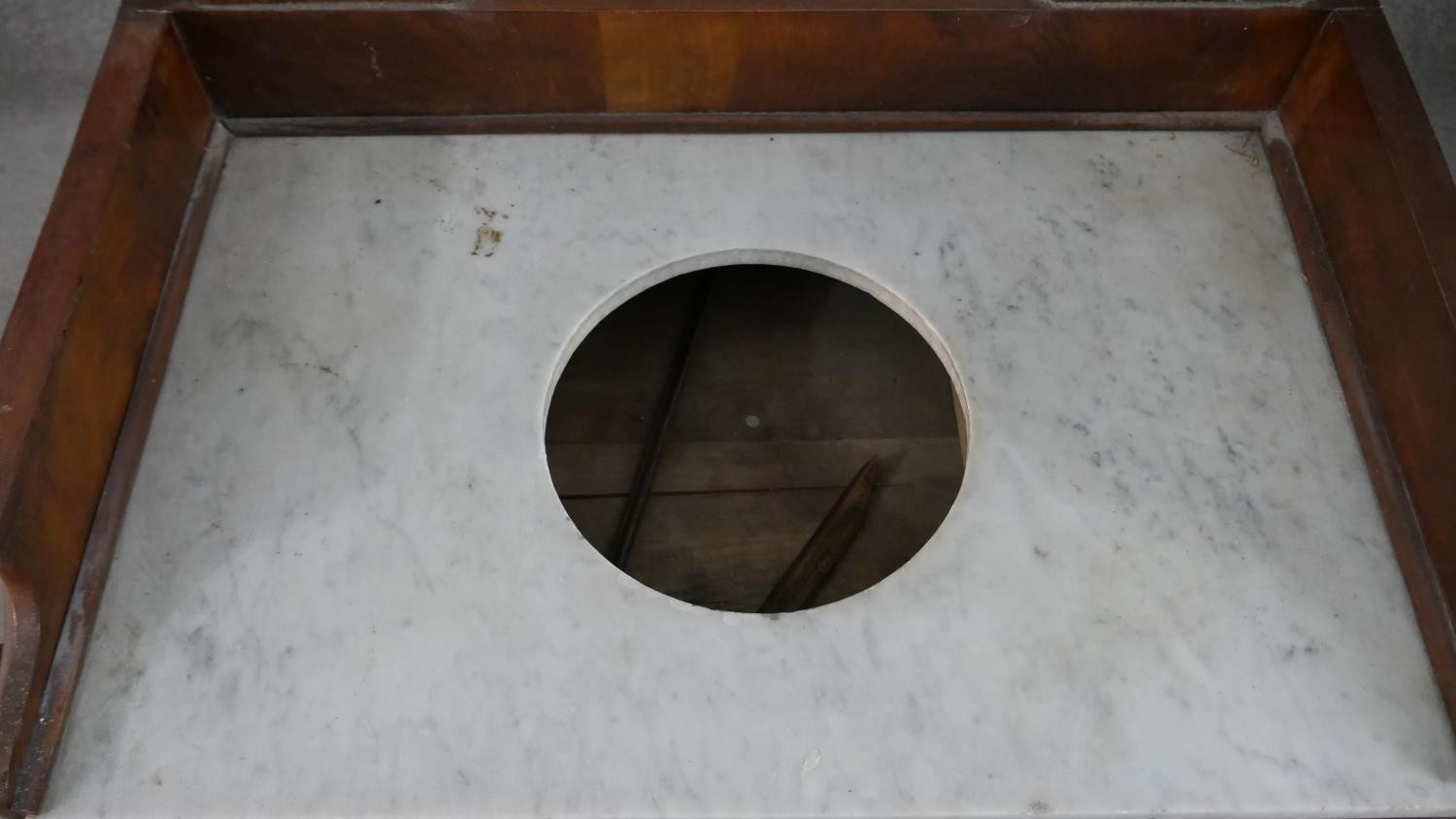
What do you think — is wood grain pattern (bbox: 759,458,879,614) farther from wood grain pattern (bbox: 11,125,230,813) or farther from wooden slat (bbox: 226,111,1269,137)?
wood grain pattern (bbox: 11,125,230,813)

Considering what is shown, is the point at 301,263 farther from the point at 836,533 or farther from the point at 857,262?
the point at 836,533

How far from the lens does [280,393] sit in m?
1.30

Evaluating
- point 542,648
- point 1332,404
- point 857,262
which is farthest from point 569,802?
point 1332,404

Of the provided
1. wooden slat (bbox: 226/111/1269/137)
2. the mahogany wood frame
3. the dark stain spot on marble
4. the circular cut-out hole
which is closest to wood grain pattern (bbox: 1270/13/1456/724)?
the mahogany wood frame

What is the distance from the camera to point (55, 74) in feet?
6.68

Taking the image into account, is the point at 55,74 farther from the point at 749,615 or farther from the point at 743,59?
A: the point at 749,615

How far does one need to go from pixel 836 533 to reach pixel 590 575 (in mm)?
483

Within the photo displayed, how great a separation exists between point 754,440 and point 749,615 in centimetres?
57

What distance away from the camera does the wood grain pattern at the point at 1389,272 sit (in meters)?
1.22

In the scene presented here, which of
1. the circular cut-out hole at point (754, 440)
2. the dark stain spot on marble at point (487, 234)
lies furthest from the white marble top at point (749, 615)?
the circular cut-out hole at point (754, 440)

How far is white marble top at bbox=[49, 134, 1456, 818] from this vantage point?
112 cm

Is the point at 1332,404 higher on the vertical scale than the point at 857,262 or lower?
lower

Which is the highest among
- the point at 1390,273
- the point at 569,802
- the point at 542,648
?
the point at 1390,273

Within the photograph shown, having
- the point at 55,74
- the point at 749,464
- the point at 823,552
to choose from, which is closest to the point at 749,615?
the point at 823,552
